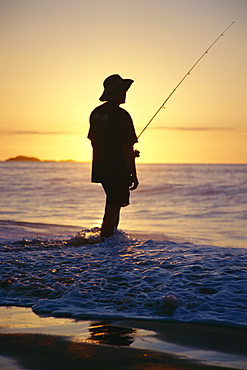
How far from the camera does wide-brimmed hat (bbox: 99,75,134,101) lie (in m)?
6.71

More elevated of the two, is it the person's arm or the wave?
the person's arm

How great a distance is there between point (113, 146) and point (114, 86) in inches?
31.3

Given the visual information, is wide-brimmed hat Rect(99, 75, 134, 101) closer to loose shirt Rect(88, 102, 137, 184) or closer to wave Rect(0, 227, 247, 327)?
loose shirt Rect(88, 102, 137, 184)

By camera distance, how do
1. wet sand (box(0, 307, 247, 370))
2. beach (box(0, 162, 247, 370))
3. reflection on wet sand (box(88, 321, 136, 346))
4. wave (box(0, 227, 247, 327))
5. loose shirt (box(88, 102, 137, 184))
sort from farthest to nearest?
1. loose shirt (box(88, 102, 137, 184))
2. wave (box(0, 227, 247, 327))
3. reflection on wet sand (box(88, 321, 136, 346))
4. beach (box(0, 162, 247, 370))
5. wet sand (box(0, 307, 247, 370))

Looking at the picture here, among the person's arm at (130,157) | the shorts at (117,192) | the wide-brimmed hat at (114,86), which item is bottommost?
the shorts at (117,192)

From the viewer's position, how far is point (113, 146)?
676 cm

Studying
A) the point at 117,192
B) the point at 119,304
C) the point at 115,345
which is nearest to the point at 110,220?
the point at 117,192

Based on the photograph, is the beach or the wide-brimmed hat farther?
the wide-brimmed hat

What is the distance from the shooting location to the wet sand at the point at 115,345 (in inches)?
100

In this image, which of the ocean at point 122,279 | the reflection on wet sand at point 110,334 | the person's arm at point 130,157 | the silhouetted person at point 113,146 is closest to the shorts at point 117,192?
the silhouetted person at point 113,146

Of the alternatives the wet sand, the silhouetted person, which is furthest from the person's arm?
the wet sand

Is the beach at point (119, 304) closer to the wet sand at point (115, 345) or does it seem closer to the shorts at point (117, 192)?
the wet sand at point (115, 345)

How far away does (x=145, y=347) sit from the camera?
110 inches

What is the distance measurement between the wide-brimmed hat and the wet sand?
388 cm
